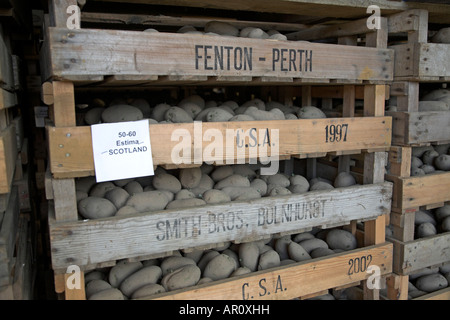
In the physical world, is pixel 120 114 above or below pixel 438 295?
above

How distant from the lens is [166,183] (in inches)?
90.7

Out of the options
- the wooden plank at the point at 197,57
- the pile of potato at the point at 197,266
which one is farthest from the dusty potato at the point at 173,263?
the wooden plank at the point at 197,57

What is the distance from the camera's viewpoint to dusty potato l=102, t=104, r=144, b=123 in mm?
2207

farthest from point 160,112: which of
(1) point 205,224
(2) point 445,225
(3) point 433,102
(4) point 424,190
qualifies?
(2) point 445,225

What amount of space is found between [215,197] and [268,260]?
0.54m

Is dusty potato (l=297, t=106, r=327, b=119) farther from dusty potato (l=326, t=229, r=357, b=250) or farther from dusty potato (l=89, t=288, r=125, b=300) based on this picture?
dusty potato (l=89, t=288, r=125, b=300)

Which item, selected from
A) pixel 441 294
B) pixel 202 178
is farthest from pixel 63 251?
pixel 441 294

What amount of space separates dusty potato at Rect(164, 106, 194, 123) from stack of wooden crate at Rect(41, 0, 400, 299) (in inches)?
6.7

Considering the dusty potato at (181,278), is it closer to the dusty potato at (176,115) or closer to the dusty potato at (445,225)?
the dusty potato at (176,115)

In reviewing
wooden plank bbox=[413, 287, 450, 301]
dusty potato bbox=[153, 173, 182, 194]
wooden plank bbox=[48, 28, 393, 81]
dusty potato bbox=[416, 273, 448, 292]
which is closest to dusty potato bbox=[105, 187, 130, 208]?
dusty potato bbox=[153, 173, 182, 194]

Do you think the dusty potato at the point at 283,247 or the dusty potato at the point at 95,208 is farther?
the dusty potato at the point at 283,247

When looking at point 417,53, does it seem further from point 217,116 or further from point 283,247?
point 283,247

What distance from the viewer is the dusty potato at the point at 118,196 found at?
2.11 meters

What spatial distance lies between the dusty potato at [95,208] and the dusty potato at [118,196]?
0.19 ft
